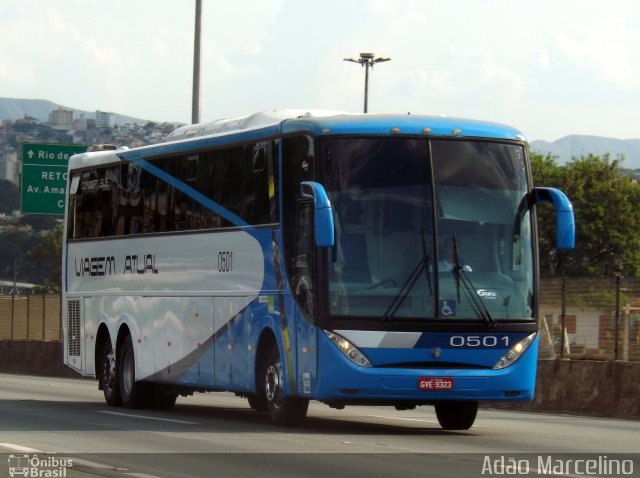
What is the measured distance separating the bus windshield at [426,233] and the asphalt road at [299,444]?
147cm

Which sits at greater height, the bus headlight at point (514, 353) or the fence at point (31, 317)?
the bus headlight at point (514, 353)

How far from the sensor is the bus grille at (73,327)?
2603cm

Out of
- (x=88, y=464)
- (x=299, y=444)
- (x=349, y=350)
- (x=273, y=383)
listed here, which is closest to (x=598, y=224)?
(x=273, y=383)

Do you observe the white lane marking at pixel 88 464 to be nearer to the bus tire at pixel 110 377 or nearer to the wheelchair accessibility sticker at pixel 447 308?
the wheelchair accessibility sticker at pixel 447 308

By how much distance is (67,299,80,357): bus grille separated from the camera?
2603 centimetres

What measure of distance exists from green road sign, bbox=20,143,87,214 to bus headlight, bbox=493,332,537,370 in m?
24.9

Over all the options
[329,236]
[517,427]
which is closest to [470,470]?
[329,236]

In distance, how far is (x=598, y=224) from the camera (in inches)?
2795

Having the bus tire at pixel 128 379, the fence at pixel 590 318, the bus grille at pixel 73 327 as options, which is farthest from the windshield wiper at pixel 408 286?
the bus grille at pixel 73 327

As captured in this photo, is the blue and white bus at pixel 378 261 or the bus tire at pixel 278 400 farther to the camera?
the bus tire at pixel 278 400

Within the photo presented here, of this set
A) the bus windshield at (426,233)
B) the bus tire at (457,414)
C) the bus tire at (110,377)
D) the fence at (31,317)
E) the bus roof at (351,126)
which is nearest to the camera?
the bus windshield at (426,233)

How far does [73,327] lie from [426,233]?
1006 cm

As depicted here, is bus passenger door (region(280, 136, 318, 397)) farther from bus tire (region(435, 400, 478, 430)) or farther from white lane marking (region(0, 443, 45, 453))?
white lane marking (region(0, 443, 45, 453))

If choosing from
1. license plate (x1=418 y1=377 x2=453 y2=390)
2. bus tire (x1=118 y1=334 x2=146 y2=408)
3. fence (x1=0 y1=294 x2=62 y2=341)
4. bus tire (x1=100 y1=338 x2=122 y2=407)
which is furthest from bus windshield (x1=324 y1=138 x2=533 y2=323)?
fence (x1=0 y1=294 x2=62 y2=341)
